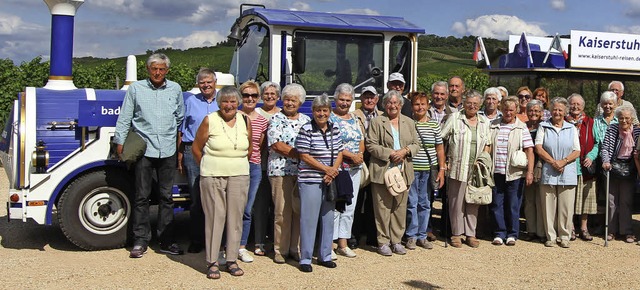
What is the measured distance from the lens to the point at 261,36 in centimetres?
746

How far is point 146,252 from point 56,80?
6.43 ft

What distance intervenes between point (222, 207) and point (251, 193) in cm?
63

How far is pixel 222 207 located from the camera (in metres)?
5.74

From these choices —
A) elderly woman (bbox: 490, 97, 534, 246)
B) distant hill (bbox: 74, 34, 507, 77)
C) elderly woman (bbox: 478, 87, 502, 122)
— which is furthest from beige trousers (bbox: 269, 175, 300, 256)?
distant hill (bbox: 74, 34, 507, 77)

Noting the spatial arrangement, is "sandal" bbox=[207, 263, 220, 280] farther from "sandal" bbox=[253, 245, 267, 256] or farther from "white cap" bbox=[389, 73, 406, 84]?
"white cap" bbox=[389, 73, 406, 84]

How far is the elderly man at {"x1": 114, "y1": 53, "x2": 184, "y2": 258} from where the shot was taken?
6.24 metres

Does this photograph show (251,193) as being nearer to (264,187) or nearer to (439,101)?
(264,187)

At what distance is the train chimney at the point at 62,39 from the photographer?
692cm

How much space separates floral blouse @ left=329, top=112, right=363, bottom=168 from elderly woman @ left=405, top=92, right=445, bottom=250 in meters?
0.82

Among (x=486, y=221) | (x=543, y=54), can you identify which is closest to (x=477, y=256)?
(x=486, y=221)

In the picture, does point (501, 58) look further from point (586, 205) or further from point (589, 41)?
point (586, 205)

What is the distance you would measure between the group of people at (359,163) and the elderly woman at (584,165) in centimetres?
2

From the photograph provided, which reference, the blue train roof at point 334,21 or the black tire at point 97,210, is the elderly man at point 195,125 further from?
the blue train roof at point 334,21

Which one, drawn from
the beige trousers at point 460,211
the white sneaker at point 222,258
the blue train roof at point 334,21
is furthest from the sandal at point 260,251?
the blue train roof at point 334,21
